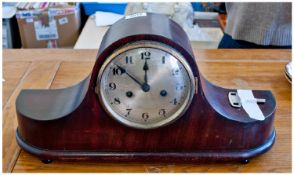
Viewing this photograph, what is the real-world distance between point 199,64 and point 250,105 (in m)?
0.39

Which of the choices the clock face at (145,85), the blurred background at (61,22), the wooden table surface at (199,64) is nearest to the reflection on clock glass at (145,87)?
the clock face at (145,85)

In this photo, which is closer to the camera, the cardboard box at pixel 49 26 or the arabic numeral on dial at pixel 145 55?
the arabic numeral on dial at pixel 145 55

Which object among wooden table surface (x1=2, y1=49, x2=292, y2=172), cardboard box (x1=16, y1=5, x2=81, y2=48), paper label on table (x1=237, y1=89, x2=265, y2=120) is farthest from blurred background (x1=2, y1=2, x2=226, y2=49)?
paper label on table (x1=237, y1=89, x2=265, y2=120)

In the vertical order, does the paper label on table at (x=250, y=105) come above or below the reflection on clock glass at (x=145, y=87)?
below

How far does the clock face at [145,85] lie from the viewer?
0.64 metres

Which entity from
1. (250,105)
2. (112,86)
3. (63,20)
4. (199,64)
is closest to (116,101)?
(112,86)

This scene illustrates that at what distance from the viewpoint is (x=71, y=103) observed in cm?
73

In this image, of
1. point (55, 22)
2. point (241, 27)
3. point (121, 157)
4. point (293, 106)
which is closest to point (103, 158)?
point (121, 157)

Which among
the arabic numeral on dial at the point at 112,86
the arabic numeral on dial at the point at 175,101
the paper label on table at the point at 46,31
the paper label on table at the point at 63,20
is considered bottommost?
the paper label on table at the point at 46,31

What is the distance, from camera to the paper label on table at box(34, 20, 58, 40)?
2244mm

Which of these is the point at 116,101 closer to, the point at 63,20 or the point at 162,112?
the point at 162,112

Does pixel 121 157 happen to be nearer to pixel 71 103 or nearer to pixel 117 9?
pixel 71 103

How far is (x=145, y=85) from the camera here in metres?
0.66

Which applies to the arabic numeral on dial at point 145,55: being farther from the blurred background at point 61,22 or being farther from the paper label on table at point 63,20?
the paper label on table at point 63,20
